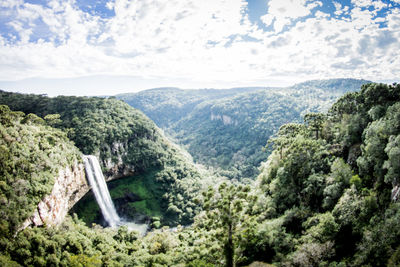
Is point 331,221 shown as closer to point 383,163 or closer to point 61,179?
point 383,163

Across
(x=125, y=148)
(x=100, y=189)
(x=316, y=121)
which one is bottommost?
(x=100, y=189)

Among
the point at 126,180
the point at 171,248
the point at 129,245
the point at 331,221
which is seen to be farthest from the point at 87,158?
the point at 331,221

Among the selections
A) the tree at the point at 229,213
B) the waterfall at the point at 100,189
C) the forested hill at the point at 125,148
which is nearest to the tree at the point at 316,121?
the tree at the point at 229,213

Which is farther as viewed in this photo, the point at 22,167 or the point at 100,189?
the point at 100,189

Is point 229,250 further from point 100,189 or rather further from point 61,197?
point 100,189

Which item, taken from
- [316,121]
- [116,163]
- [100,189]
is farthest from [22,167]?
[316,121]

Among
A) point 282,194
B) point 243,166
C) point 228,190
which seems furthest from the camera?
point 243,166
